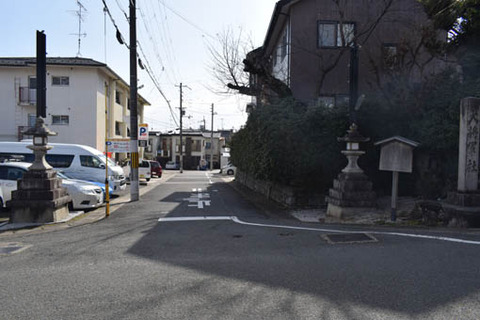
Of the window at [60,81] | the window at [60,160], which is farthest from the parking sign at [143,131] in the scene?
the window at [60,81]

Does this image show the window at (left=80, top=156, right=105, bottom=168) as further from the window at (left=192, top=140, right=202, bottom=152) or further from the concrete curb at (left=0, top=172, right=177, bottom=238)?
the window at (left=192, top=140, right=202, bottom=152)

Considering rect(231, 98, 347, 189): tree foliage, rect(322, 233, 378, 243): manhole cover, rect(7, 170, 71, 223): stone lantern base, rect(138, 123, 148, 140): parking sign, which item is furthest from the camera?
rect(138, 123, 148, 140): parking sign

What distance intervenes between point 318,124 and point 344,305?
860 centimetres

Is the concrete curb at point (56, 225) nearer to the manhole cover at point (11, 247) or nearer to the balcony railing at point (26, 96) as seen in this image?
the manhole cover at point (11, 247)

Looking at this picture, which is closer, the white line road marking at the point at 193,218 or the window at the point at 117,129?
the white line road marking at the point at 193,218

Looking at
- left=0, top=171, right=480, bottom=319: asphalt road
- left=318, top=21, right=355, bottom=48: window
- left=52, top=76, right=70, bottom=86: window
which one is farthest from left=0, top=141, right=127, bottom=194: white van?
left=52, top=76, right=70, bottom=86: window

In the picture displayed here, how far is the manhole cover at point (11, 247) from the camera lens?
630cm

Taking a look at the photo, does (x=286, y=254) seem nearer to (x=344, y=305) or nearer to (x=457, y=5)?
(x=344, y=305)

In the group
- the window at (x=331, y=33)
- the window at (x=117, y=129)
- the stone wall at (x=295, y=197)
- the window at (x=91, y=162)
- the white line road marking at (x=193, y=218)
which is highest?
the window at (x=331, y=33)

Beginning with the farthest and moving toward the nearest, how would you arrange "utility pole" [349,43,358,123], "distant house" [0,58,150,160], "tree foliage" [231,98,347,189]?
1. "distant house" [0,58,150,160]
2. "tree foliage" [231,98,347,189]
3. "utility pole" [349,43,358,123]

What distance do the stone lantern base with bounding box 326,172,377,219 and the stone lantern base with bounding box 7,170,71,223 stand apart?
24.0ft

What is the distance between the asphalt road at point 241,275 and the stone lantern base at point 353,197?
1.48 m

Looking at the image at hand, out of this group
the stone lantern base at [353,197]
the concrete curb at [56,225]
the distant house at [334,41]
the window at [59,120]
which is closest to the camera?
the concrete curb at [56,225]

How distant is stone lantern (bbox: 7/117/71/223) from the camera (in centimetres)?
901
